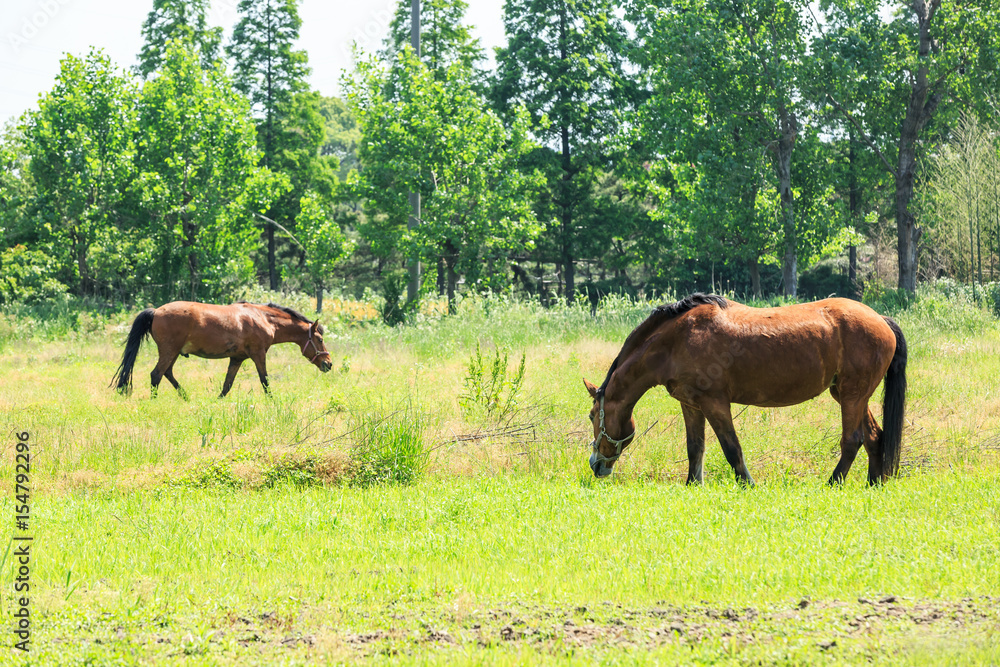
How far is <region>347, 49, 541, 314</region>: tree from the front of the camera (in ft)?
89.8

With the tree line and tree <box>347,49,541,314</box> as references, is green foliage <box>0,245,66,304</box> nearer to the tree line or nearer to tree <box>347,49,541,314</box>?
the tree line

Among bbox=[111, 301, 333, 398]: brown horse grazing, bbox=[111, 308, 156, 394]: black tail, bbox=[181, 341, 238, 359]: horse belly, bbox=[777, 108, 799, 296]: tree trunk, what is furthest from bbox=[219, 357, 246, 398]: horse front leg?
bbox=[777, 108, 799, 296]: tree trunk

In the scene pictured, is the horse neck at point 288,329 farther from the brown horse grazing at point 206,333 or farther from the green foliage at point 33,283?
the green foliage at point 33,283

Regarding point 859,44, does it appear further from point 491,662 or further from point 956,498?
point 491,662

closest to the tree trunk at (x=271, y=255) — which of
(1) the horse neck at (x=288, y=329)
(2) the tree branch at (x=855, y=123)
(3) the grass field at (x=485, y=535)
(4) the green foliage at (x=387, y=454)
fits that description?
(1) the horse neck at (x=288, y=329)

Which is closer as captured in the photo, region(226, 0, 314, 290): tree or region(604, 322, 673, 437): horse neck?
region(604, 322, 673, 437): horse neck

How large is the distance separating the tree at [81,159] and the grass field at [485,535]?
16.3 metres

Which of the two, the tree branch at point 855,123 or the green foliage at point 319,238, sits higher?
the tree branch at point 855,123

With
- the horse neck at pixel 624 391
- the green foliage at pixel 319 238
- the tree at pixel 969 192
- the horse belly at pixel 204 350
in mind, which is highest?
the tree at pixel 969 192

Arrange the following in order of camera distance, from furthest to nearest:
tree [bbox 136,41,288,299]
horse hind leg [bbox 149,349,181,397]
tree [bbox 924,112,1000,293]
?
tree [bbox 136,41,288,299], tree [bbox 924,112,1000,293], horse hind leg [bbox 149,349,181,397]

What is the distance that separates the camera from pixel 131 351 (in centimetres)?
1369

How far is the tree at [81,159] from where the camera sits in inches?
1040

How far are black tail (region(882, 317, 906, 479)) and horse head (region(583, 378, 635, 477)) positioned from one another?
2.60 m

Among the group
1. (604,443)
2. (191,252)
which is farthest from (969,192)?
(191,252)
